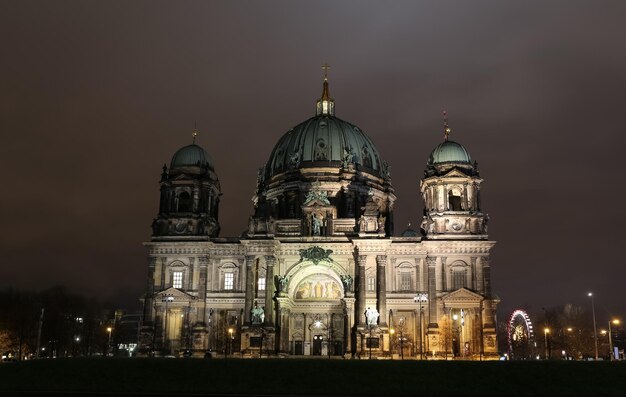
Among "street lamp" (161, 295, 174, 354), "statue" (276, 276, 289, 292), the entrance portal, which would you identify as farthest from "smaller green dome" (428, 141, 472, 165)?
"street lamp" (161, 295, 174, 354)

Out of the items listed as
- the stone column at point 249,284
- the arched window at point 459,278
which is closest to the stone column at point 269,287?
the stone column at point 249,284

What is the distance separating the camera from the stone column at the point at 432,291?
8125 centimetres

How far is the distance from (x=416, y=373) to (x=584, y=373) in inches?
421

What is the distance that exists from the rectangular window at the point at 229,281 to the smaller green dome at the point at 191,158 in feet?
48.1

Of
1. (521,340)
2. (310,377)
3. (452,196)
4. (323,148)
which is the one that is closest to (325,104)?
(323,148)

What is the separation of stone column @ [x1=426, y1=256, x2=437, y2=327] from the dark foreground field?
32064 millimetres

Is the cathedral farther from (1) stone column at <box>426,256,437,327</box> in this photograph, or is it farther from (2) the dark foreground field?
(2) the dark foreground field

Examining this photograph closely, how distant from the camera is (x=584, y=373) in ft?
154

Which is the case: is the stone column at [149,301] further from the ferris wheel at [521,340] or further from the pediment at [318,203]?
the ferris wheel at [521,340]

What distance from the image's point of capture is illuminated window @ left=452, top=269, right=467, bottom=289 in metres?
82.5

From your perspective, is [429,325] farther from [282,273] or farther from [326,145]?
[326,145]

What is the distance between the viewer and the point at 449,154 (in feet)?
293

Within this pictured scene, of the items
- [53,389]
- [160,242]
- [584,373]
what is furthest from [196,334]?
[584,373]

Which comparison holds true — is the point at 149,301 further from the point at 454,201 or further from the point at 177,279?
the point at 454,201
